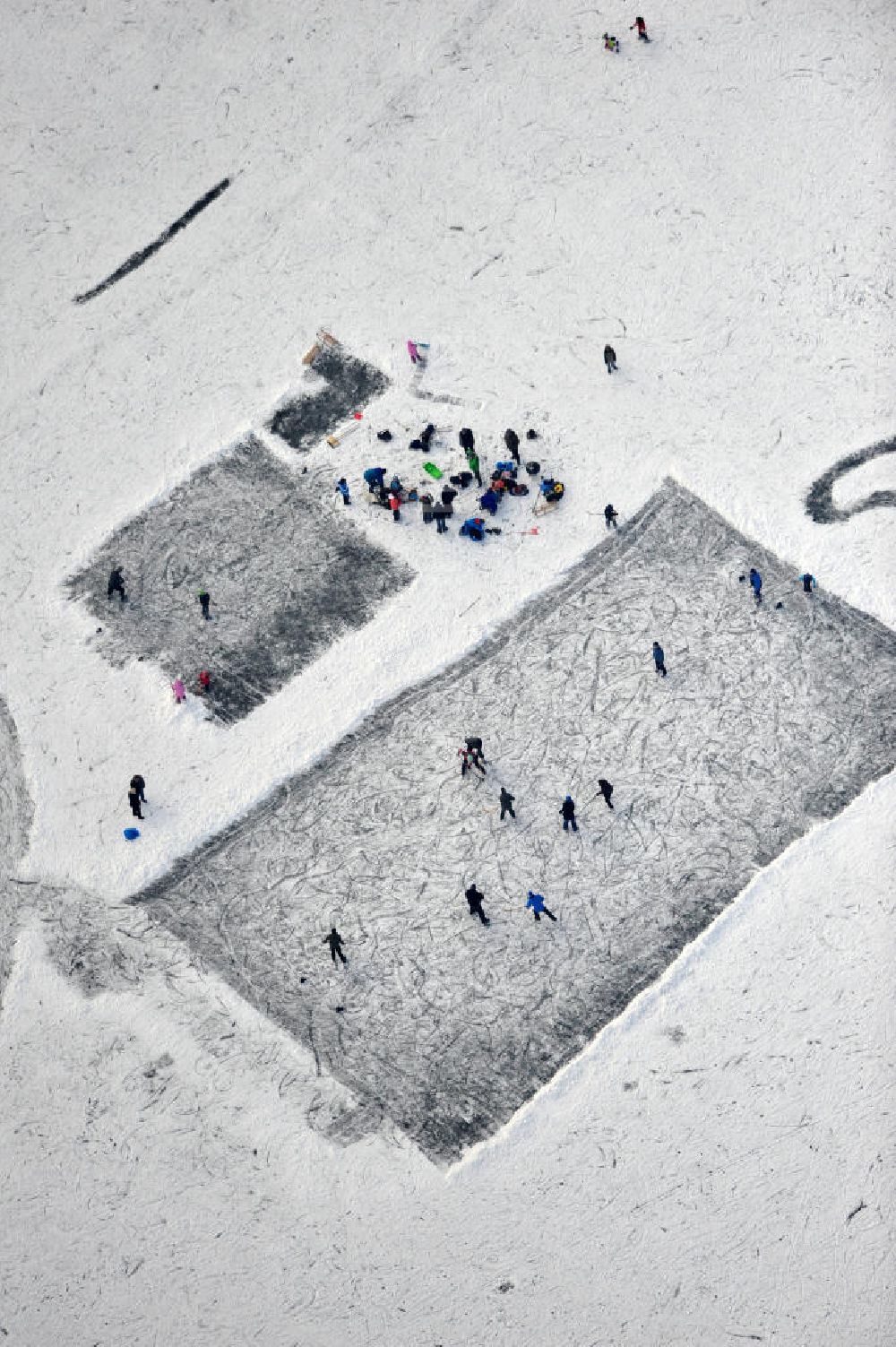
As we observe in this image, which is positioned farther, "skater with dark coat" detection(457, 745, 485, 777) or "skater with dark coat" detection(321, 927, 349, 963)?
"skater with dark coat" detection(457, 745, 485, 777)

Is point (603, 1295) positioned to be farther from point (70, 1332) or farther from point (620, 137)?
point (620, 137)

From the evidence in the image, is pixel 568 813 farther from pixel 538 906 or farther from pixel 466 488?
pixel 466 488

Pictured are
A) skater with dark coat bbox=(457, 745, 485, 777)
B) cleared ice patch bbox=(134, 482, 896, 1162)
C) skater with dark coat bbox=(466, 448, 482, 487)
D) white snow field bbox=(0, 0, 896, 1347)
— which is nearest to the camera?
white snow field bbox=(0, 0, 896, 1347)

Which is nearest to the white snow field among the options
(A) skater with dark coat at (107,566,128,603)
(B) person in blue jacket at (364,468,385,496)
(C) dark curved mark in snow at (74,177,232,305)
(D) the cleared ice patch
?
(D) the cleared ice patch

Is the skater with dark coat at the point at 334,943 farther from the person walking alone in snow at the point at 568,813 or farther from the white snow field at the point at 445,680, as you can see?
the person walking alone in snow at the point at 568,813

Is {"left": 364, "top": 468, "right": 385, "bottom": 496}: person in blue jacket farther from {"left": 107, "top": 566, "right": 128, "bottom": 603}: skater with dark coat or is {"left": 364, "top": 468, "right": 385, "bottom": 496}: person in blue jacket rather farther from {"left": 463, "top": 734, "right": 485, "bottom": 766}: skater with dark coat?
{"left": 463, "top": 734, "right": 485, "bottom": 766}: skater with dark coat

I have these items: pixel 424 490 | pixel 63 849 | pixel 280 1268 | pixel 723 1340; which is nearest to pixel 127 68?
pixel 424 490
